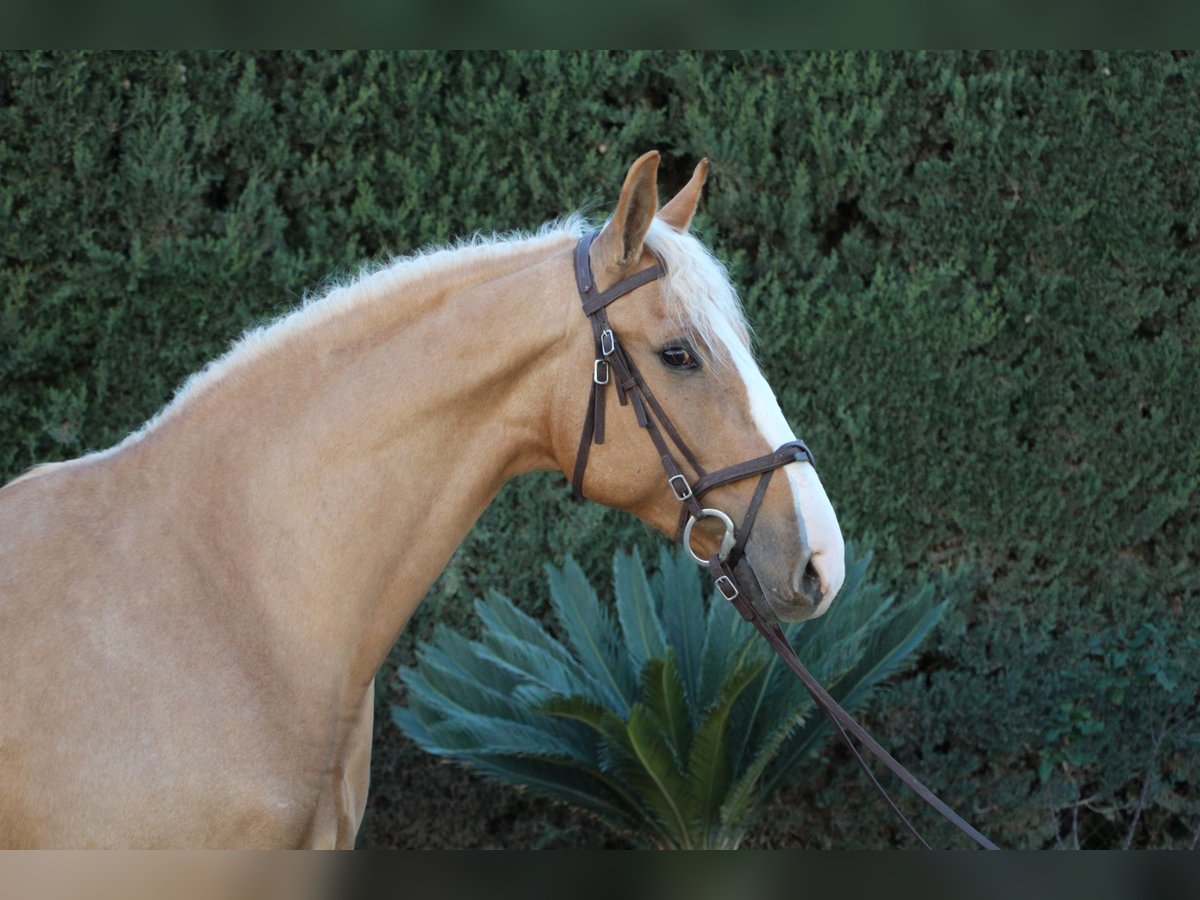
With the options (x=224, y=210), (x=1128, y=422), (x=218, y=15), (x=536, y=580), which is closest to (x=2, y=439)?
(x=224, y=210)

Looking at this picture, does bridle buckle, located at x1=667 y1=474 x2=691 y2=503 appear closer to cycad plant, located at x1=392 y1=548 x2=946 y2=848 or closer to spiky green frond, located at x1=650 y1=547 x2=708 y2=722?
cycad plant, located at x1=392 y1=548 x2=946 y2=848

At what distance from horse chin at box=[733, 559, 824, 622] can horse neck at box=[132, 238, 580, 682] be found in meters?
0.51

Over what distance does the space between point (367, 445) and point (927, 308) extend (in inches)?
122

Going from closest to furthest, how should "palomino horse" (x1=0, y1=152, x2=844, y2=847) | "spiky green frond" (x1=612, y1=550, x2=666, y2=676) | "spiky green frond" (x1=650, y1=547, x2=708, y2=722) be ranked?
1. "palomino horse" (x1=0, y1=152, x2=844, y2=847)
2. "spiky green frond" (x1=612, y1=550, x2=666, y2=676)
3. "spiky green frond" (x1=650, y1=547, x2=708, y2=722)

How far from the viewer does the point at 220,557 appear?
221 centimetres

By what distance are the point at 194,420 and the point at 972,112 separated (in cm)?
369

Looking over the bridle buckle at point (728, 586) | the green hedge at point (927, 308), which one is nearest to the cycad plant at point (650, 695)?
the green hedge at point (927, 308)

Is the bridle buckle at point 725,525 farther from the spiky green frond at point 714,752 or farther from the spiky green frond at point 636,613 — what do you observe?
the spiky green frond at point 636,613

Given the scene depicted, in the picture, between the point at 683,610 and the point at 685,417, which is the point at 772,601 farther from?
the point at 683,610

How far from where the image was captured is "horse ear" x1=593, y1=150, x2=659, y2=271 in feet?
7.25

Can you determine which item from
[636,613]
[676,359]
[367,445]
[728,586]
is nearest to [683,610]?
[636,613]

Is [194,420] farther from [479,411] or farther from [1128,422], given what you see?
[1128,422]

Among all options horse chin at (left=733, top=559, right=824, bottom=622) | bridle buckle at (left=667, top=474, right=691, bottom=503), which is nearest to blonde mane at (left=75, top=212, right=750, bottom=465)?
bridle buckle at (left=667, top=474, right=691, bottom=503)

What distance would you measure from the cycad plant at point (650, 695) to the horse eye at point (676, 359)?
5.55ft
